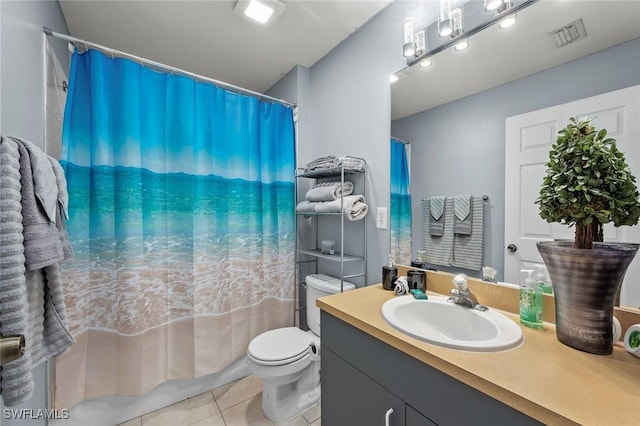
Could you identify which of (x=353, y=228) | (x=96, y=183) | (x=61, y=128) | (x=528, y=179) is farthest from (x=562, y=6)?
(x=61, y=128)

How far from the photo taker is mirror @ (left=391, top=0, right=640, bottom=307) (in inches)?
30.8

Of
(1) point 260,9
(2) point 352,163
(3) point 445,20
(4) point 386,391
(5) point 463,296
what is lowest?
(4) point 386,391

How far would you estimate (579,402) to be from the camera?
0.51 metres

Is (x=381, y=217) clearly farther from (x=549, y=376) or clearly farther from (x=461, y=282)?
(x=549, y=376)

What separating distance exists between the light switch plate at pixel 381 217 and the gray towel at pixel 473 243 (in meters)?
0.39

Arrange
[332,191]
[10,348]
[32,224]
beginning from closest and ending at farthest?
[10,348] < [32,224] < [332,191]

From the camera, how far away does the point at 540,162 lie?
2.99ft

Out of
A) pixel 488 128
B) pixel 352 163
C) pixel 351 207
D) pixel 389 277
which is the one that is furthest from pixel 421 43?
pixel 389 277

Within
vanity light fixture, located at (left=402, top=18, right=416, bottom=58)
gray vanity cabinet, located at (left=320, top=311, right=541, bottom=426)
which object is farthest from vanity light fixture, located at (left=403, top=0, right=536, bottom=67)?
gray vanity cabinet, located at (left=320, top=311, right=541, bottom=426)

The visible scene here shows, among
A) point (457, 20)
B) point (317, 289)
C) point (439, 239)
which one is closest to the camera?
point (457, 20)

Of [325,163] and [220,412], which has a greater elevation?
[325,163]

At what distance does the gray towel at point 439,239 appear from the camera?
46.8 inches

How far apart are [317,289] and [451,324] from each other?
0.91 meters

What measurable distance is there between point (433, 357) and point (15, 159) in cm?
122
